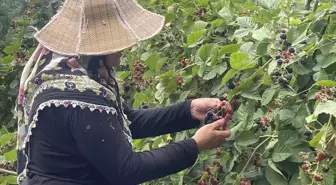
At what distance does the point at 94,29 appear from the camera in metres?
1.74

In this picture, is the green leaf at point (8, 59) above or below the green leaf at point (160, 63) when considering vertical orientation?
below

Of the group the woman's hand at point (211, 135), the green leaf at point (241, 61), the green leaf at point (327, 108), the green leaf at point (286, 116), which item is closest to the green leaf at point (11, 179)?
the woman's hand at point (211, 135)

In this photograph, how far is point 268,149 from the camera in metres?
1.74

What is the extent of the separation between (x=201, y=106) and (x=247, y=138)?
296 millimetres

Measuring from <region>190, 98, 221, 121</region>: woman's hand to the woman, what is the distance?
0.20 metres

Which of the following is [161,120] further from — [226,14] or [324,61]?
[324,61]

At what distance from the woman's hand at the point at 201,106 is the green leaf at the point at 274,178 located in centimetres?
33

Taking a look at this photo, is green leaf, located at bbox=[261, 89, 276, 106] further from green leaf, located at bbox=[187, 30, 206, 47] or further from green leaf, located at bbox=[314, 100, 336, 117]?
green leaf, located at bbox=[187, 30, 206, 47]

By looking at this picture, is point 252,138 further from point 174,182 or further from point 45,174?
point 45,174

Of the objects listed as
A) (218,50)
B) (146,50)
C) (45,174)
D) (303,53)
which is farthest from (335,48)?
(146,50)

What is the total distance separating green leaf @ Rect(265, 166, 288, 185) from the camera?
1700 millimetres

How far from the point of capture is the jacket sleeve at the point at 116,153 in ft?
5.38

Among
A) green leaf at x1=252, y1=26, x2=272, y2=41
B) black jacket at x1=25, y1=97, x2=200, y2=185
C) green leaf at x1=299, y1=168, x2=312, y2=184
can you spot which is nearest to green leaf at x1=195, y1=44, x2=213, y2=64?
green leaf at x1=252, y1=26, x2=272, y2=41

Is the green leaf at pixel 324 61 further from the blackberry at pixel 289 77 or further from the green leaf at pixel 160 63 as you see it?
the green leaf at pixel 160 63
